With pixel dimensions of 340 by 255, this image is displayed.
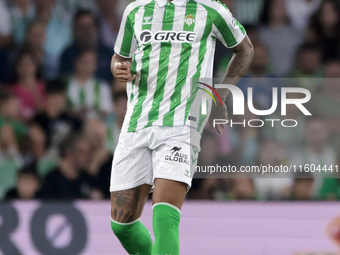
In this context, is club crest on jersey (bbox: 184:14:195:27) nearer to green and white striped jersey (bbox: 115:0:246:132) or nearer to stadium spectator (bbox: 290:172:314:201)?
green and white striped jersey (bbox: 115:0:246:132)

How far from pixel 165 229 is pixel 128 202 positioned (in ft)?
1.20

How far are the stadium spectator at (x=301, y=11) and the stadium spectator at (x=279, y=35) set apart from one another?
6 cm

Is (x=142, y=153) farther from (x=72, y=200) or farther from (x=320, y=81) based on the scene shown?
(x=320, y=81)

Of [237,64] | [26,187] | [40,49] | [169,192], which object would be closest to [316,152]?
[237,64]

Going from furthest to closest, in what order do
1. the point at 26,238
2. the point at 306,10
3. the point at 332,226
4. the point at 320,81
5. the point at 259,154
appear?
the point at 306,10, the point at 320,81, the point at 259,154, the point at 26,238, the point at 332,226

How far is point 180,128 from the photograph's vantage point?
2.44 metres

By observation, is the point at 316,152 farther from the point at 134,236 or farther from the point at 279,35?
the point at 134,236

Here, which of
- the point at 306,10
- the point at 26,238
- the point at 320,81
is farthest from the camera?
the point at 306,10

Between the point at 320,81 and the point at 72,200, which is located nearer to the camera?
the point at 72,200

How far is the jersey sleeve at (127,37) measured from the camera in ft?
8.85

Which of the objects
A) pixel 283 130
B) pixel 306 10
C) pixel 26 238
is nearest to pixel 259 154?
pixel 283 130

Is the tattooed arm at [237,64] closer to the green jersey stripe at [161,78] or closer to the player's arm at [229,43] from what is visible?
the player's arm at [229,43]

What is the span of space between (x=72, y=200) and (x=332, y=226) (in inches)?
82.0

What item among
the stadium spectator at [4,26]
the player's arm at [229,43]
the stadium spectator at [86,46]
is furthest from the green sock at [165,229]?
the stadium spectator at [4,26]
